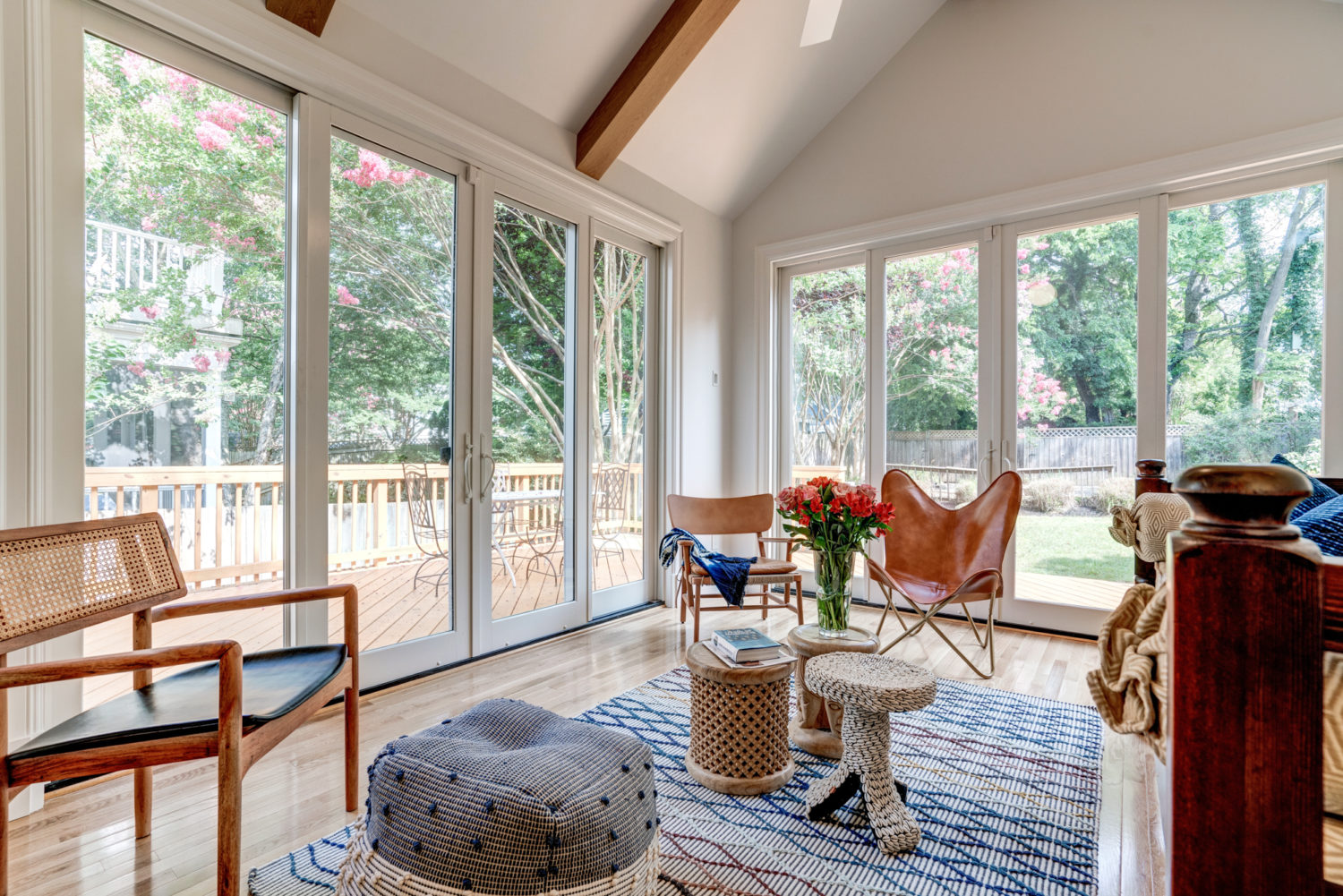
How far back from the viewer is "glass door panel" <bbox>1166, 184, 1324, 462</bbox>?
2881 millimetres

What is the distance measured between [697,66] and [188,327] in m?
2.72

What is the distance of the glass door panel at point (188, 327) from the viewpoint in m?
2.00

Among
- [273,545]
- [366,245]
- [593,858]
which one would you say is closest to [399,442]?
[273,545]

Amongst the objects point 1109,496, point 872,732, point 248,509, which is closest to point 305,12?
point 248,509

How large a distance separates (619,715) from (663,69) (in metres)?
2.94

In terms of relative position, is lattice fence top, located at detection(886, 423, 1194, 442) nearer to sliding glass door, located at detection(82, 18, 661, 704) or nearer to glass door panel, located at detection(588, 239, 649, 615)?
glass door panel, located at detection(588, 239, 649, 615)

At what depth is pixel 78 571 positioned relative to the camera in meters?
1.49

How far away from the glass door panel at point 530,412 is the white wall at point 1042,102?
61.1 inches

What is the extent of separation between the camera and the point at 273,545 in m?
2.39

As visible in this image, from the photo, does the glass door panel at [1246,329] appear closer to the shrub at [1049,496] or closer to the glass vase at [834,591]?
the shrub at [1049,496]

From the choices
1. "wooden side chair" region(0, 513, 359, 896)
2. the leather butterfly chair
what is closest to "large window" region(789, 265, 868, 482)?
the leather butterfly chair

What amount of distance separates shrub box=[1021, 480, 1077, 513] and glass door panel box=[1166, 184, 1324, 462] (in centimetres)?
46

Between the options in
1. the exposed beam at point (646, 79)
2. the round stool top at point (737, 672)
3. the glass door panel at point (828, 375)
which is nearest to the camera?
the round stool top at point (737, 672)

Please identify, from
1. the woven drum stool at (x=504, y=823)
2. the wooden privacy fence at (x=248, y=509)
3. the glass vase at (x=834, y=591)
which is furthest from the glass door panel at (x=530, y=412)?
the woven drum stool at (x=504, y=823)
